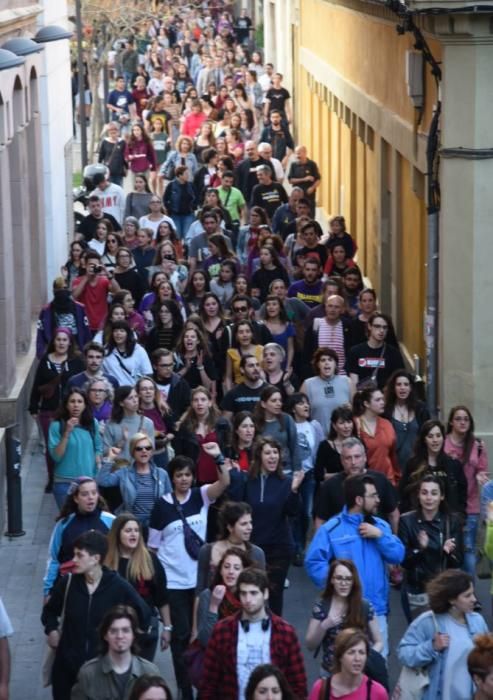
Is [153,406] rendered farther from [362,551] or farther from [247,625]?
[247,625]

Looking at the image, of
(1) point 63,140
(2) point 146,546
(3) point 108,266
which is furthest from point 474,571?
(1) point 63,140

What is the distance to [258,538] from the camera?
1277 centimetres

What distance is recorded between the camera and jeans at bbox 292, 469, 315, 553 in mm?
15155

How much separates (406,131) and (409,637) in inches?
409

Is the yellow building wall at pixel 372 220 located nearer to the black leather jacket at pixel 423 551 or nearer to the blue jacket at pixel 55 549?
the black leather jacket at pixel 423 551

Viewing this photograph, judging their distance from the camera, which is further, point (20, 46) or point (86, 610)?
point (20, 46)

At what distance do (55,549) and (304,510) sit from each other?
3840mm

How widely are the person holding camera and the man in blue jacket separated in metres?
9.13

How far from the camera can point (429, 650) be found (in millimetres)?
9891

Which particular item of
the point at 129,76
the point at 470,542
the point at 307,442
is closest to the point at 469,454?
the point at 470,542

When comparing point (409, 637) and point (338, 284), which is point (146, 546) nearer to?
point (409, 637)

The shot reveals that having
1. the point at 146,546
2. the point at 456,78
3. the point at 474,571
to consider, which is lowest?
the point at 474,571

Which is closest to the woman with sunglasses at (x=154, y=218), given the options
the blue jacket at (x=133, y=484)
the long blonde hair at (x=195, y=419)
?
the long blonde hair at (x=195, y=419)

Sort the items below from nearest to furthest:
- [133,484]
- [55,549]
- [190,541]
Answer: [55,549], [190,541], [133,484]
